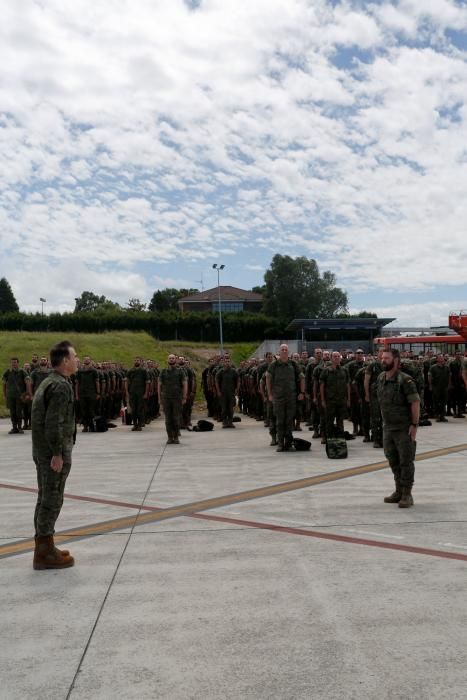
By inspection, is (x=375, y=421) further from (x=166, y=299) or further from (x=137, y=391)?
(x=166, y=299)

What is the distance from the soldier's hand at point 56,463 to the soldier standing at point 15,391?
12.4 m

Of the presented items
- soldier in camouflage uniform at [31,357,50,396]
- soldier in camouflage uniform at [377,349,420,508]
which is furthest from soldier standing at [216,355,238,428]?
soldier in camouflage uniform at [377,349,420,508]

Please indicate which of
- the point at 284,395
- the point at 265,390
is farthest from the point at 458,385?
the point at 284,395

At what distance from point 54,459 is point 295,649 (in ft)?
8.35

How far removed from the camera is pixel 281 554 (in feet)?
18.7

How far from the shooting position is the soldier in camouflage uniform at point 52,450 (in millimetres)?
5445

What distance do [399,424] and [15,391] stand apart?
481 inches

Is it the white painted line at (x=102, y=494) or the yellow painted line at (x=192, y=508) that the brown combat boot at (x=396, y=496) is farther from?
the white painted line at (x=102, y=494)

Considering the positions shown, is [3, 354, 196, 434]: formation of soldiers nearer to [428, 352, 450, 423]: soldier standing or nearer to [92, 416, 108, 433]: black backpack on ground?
[92, 416, 108, 433]: black backpack on ground

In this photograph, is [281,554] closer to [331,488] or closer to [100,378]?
[331,488]

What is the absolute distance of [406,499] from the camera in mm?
7465

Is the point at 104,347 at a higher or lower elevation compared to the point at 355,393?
higher

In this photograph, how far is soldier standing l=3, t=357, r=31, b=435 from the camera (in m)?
17.6

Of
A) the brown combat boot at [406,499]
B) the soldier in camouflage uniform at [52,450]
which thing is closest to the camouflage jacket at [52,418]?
the soldier in camouflage uniform at [52,450]
